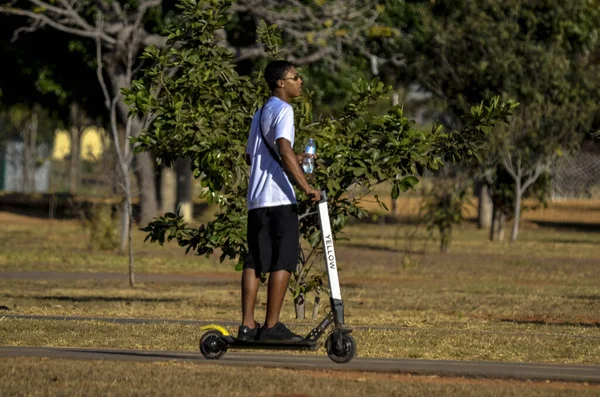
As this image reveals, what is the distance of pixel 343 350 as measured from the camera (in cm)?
937

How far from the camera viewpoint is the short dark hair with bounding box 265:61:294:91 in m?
9.67

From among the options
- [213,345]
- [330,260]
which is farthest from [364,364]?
[213,345]

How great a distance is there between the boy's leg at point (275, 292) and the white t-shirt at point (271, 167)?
1.54 ft

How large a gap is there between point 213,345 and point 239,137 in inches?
184

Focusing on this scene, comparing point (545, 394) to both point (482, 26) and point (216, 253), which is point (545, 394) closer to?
point (216, 253)

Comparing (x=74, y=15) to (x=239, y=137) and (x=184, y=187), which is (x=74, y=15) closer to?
(x=184, y=187)

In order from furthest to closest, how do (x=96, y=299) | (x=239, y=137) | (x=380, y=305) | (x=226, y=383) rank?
(x=96, y=299), (x=380, y=305), (x=239, y=137), (x=226, y=383)

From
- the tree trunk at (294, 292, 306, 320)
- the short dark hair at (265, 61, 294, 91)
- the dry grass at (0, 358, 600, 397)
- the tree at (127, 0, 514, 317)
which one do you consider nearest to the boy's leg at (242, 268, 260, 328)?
the dry grass at (0, 358, 600, 397)

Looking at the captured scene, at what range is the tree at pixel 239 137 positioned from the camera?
13.4 metres

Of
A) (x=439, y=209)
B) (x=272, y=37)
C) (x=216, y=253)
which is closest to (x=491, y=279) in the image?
(x=439, y=209)

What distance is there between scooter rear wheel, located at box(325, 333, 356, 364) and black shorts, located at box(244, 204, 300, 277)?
56 cm

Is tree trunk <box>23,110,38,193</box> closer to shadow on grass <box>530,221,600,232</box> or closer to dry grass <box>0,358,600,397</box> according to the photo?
shadow on grass <box>530,221,600,232</box>

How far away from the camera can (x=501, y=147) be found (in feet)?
112

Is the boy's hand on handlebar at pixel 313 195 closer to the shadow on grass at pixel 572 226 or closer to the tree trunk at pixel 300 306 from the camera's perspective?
the tree trunk at pixel 300 306
